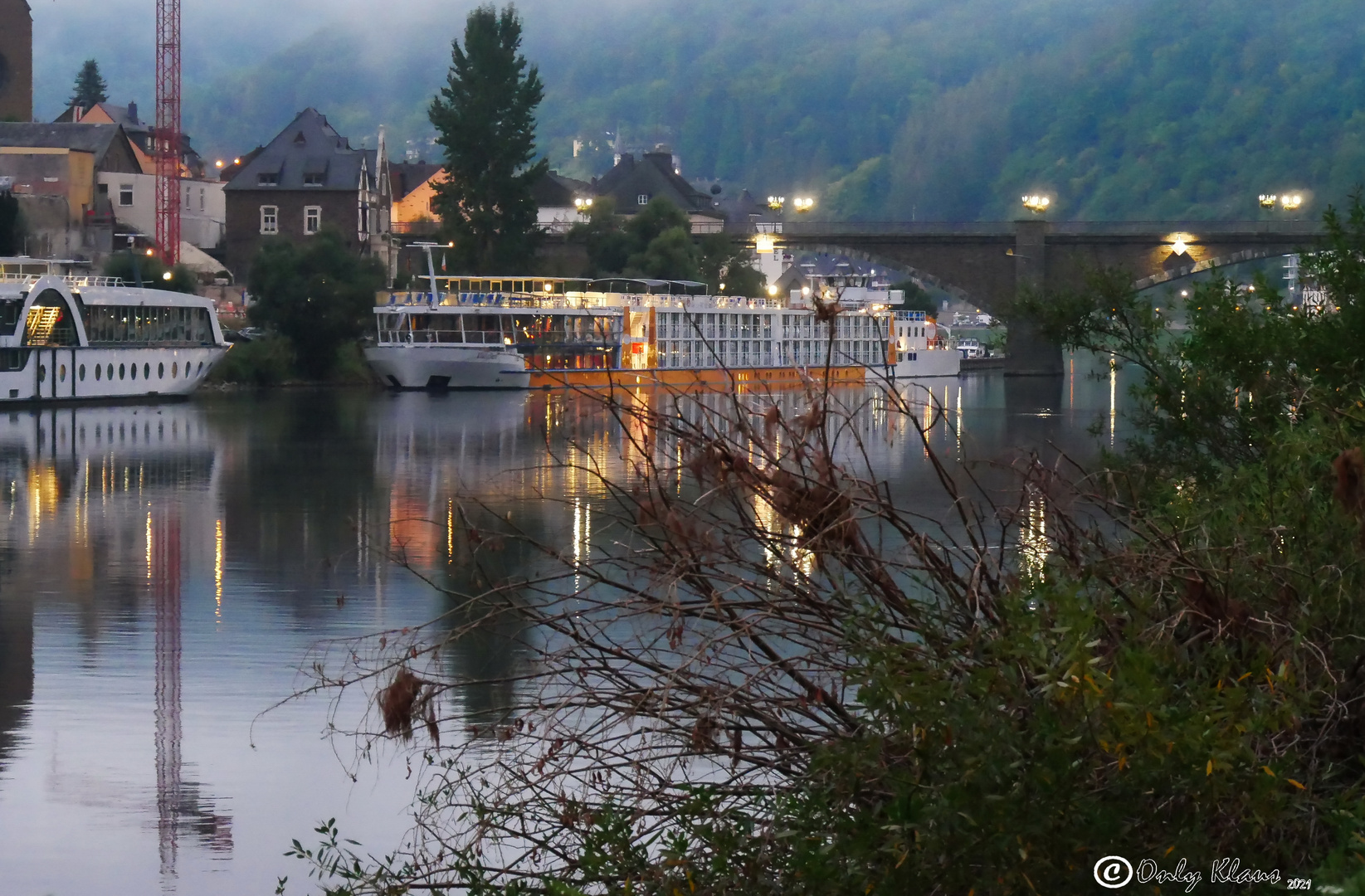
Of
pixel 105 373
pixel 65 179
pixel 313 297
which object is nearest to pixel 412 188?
pixel 65 179

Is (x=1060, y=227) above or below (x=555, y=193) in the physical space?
below

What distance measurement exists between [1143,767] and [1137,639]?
1.96 feet

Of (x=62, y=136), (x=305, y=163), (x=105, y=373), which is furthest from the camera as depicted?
(x=305, y=163)

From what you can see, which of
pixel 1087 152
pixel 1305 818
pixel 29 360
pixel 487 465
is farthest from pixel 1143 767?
pixel 1087 152

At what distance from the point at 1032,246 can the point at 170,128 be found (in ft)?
107

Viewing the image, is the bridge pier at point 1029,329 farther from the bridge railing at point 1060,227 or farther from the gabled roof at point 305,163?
the gabled roof at point 305,163

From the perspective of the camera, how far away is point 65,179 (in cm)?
7056

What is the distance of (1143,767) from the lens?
4.61 metres

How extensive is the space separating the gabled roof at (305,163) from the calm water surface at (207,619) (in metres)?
42.0

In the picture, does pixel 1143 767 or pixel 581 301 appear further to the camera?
pixel 581 301

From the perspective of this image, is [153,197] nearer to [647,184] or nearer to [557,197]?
[557,197]

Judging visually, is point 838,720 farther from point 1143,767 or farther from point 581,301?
point 581,301

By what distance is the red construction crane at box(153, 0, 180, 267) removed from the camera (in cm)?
6988

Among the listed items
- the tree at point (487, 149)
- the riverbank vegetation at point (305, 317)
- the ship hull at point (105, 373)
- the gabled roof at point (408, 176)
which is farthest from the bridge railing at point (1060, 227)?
the ship hull at point (105, 373)
